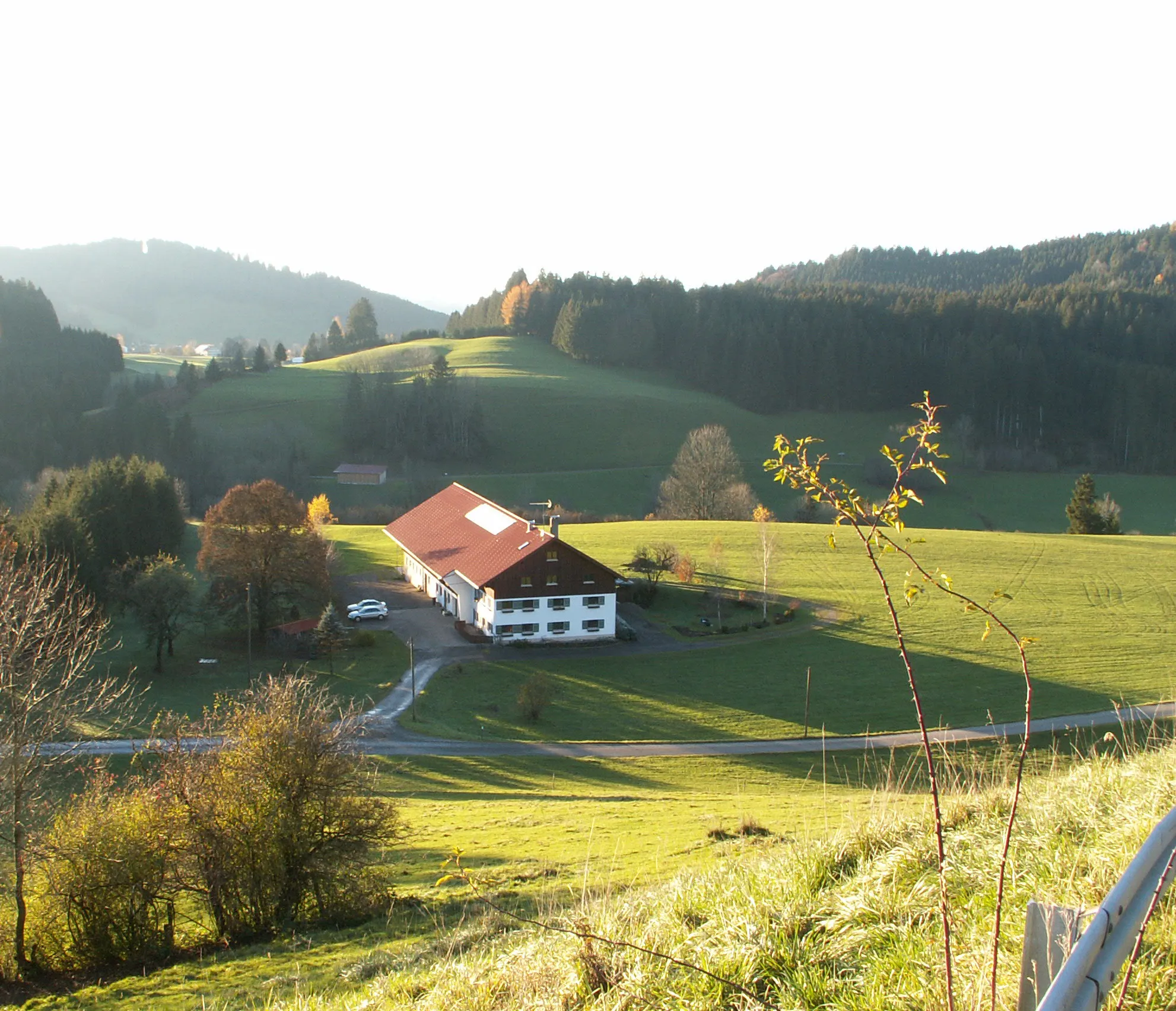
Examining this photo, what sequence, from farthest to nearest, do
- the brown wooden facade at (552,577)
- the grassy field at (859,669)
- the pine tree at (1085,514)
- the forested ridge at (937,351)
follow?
the forested ridge at (937,351) < the pine tree at (1085,514) < the brown wooden facade at (552,577) < the grassy field at (859,669)

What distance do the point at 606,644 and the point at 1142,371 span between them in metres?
105

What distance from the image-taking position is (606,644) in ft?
148

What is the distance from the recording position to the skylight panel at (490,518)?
52.2m

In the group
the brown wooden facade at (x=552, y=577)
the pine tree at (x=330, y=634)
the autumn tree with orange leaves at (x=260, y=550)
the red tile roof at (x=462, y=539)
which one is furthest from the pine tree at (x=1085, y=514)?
the pine tree at (x=330, y=634)

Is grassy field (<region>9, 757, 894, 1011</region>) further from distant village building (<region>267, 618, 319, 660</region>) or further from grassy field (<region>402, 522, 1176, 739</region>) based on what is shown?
distant village building (<region>267, 618, 319, 660</region>)

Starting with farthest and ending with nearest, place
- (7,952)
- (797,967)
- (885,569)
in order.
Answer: (885,569) → (7,952) → (797,967)

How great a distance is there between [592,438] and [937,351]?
53.6 m

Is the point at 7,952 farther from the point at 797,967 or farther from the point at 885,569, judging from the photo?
the point at 885,569

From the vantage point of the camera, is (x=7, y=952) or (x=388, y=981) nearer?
(x=388, y=981)

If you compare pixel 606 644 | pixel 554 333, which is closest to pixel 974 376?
pixel 554 333

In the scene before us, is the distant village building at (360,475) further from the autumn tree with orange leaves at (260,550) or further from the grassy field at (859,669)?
the autumn tree with orange leaves at (260,550)

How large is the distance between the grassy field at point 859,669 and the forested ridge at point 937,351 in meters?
60.8

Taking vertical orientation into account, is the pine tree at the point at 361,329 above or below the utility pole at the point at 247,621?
above

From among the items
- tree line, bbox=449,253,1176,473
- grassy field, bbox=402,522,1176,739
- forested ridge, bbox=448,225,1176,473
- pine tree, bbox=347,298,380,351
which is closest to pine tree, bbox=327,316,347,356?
pine tree, bbox=347,298,380,351
